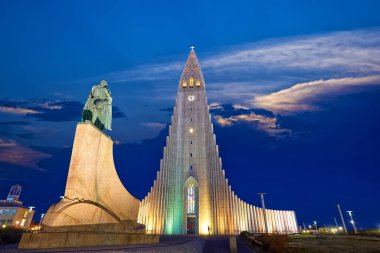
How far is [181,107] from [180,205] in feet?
45.0

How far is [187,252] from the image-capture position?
6.34 metres

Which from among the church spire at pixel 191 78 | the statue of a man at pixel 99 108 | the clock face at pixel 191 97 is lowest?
the statue of a man at pixel 99 108

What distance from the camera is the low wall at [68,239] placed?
6.44 metres

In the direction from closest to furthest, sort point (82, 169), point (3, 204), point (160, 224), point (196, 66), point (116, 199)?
point (82, 169)
point (116, 199)
point (160, 224)
point (196, 66)
point (3, 204)

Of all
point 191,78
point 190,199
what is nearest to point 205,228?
point 190,199

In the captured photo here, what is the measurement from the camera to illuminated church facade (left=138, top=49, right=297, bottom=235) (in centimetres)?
2683

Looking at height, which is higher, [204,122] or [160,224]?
[204,122]

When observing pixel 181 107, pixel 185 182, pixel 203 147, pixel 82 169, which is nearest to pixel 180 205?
pixel 185 182

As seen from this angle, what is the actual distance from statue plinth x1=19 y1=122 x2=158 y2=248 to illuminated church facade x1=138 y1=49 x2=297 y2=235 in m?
16.1

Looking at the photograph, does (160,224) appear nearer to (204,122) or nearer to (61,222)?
(204,122)

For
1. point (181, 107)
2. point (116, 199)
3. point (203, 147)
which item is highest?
point (181, 107)

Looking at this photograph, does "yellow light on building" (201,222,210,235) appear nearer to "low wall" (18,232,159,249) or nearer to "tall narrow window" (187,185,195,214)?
"tall narrow window" (187,185,195,214)

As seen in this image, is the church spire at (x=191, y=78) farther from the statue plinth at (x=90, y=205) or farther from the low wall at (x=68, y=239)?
the low wall at (x=68, y=239)

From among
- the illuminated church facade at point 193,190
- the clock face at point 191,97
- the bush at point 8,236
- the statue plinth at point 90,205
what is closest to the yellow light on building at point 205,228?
the illuminated church facade at point 193,190
